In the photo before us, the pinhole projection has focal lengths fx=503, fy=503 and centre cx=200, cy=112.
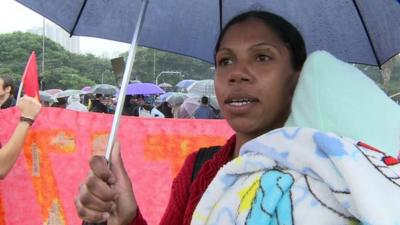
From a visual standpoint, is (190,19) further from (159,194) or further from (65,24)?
(159,194)

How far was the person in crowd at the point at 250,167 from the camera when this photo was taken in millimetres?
1023

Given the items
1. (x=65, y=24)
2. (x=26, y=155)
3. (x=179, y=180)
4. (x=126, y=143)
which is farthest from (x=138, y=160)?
(x=179, y=180)

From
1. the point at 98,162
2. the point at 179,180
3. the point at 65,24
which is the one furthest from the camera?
the point at 65,24

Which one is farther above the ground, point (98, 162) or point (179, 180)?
point (98, 162)

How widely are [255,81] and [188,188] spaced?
45 cm

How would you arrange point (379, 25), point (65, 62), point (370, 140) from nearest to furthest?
point (370, 140)
point (379, 25)
point (65, 62)

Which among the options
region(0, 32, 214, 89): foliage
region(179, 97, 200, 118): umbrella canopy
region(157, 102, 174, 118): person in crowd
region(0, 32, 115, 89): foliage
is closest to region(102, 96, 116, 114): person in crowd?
region(157, 102, 174, 118): person in crowd

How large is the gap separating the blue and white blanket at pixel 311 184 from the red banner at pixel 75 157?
121 inches

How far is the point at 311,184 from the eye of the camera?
3.40 ft

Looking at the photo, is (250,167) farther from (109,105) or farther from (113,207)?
(109,105)

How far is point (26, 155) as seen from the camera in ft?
13.0

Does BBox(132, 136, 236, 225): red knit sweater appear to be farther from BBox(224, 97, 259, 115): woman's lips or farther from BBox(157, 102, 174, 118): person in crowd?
BBox(157, 102, 174, 118): person in crowd

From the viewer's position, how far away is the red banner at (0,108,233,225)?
395 centimetres

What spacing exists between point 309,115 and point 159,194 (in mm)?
3106
